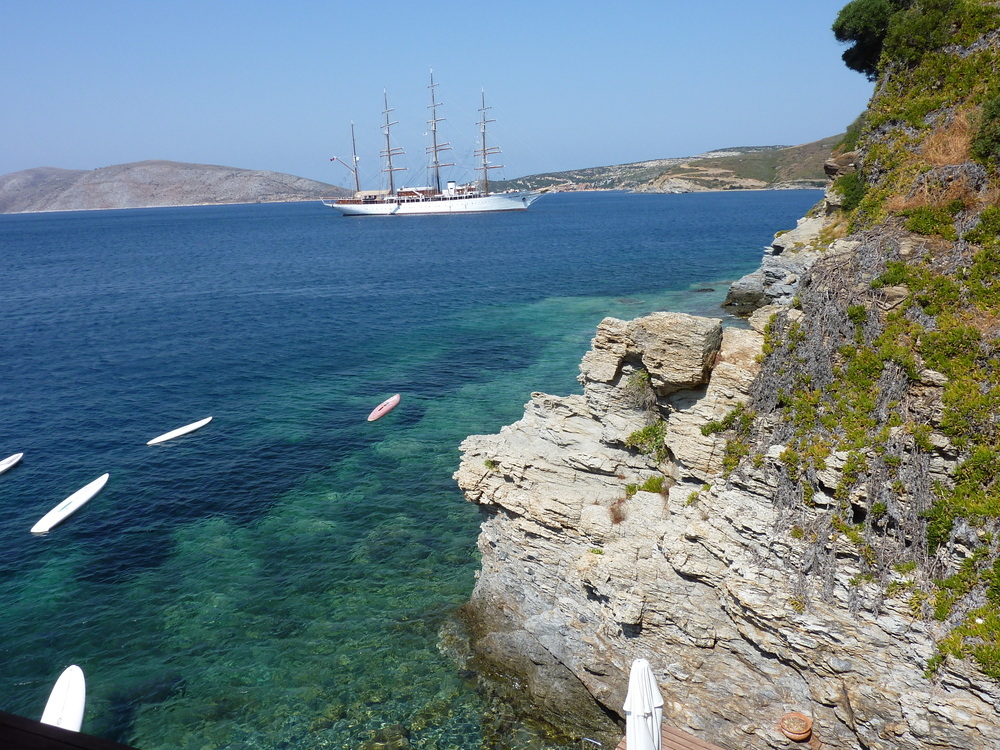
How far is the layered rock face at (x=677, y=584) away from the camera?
11500 millimetres

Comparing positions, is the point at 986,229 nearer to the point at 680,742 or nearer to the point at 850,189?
the point at 680,742

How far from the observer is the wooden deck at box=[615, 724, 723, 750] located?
1277cm

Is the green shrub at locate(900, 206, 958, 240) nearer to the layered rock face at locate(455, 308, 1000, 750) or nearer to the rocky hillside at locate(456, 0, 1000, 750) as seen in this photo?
the rocky hillside at locate(456, 0, 1000, 750)

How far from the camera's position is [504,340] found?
1944 inches

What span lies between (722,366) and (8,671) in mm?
21872

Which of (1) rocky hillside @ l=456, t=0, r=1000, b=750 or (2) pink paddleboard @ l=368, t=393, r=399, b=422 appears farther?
(2) pink paddleboard @ l=368, t=393, r=399, b=422

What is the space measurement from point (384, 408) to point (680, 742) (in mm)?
25843

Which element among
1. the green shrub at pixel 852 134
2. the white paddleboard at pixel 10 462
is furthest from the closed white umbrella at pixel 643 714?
the green shrub at pixel 852 134

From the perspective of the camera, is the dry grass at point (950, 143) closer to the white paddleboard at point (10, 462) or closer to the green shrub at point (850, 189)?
the green shrub at point (850, 189)

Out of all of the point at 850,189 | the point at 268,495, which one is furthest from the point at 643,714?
the point at 850,189

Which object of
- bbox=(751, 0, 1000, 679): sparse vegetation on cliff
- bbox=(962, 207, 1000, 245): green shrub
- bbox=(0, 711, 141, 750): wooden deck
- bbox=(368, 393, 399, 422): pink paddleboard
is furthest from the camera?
bbox=(368, 393, 399, 422): pink paddleboard

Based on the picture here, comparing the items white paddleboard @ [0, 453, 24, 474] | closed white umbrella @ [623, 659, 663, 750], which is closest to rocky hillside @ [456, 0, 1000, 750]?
closed white umbrella @ [623, 659, 663, 750]

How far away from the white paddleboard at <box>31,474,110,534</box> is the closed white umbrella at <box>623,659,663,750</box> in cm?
2519

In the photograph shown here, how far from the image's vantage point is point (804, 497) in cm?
1280
